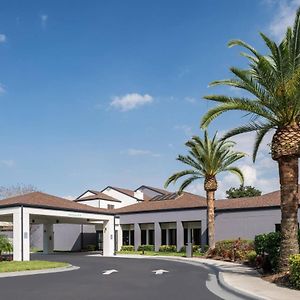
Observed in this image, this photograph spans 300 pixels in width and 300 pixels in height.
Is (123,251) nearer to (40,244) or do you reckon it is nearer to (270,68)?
(40,244)

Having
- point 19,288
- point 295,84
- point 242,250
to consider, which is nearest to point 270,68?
point 295,84

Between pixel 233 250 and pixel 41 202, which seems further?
pixel 41 202

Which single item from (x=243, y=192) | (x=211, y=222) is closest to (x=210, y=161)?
(x=211, y=222)

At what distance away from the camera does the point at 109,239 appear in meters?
43.6

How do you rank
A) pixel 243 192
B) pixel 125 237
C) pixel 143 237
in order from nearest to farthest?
pixel 143 237 < pixel 125 237 < pixel 243 192

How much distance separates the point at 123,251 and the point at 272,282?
3478cm

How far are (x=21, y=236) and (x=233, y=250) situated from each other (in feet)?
46.9

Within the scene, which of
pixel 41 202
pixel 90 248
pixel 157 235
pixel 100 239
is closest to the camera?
pixel 41 202

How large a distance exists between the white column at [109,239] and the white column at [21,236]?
39.3 ft

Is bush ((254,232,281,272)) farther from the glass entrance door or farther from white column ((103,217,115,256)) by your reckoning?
the glass entrance door

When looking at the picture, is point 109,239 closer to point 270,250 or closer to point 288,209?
point 270,250

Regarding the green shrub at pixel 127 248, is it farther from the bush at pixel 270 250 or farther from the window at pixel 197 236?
the bush at pixel 270 250

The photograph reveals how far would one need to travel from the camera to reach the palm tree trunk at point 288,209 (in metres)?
16.4

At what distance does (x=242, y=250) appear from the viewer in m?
30.9
